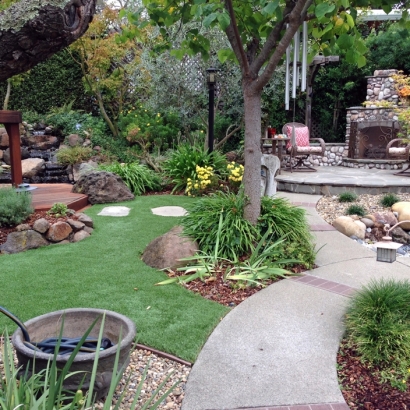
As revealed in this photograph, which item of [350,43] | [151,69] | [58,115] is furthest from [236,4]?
[58,115]

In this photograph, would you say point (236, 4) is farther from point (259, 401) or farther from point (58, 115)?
point (58, 115)

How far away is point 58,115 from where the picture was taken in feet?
40.0

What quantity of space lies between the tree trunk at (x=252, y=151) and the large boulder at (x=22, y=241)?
2377 millimetres

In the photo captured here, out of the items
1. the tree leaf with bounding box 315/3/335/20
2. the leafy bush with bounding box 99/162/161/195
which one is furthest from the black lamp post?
the tree leaf with bounding box 315/3/335/20

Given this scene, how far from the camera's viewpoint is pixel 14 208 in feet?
17.7

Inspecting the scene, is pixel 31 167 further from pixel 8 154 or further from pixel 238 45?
pixel 238 45

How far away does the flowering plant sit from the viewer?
786cm

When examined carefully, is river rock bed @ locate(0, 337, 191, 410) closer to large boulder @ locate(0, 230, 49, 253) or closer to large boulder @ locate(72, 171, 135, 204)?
large boulder @ locate(0, 230, 49, 253)

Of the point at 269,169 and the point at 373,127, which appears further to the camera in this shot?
the point at 373,127

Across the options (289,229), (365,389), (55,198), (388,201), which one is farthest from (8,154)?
(365,389)

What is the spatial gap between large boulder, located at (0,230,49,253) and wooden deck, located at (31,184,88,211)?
1033 mm

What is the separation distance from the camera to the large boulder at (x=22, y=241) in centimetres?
494

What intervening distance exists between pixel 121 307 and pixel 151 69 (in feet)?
24.8

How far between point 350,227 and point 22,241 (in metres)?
4.24
